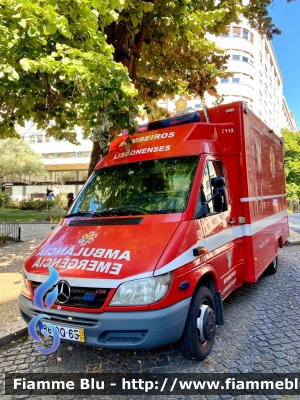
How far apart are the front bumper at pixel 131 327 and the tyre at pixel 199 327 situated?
260mm

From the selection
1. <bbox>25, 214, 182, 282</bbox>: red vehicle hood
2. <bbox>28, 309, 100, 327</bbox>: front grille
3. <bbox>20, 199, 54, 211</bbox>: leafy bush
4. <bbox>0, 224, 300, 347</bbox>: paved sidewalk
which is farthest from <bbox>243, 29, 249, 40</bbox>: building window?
<bbox>28, 309, 100, 327</bbox>: front grille

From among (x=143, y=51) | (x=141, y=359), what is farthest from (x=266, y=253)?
(x=143, y=51)

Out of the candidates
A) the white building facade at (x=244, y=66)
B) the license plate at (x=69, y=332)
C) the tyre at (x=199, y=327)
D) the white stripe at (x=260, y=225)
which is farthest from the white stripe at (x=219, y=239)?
the white building facade at (x=244, y=66)

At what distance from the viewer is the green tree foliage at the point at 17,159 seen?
32.7 meters

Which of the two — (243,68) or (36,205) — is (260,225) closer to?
(36,205)

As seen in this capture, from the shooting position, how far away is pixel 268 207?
576cm

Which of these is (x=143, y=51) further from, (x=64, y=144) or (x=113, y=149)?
(x=64, y=144)

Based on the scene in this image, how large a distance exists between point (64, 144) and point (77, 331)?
4880 centimetres

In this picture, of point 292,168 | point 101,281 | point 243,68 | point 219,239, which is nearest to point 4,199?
point 219,239

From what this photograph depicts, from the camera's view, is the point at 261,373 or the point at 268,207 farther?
the point at 268,207

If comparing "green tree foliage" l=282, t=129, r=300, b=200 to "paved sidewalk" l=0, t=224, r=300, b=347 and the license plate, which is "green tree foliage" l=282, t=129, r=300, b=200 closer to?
"paved sidewalk" l=0, t=224, r=300, b=347

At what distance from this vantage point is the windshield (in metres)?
3.53

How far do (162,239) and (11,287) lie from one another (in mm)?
3970

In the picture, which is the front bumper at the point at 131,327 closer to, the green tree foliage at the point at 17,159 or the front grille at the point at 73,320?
the front grille at the point at 73,320
